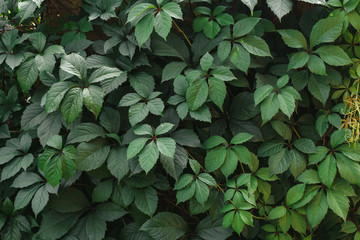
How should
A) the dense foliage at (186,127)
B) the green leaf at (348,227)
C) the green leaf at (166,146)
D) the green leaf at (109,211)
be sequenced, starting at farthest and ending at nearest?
the green leaf at (348,227), the green leaf at (109,211), the dense foliage at (186,127), the green leaf at (166,146)

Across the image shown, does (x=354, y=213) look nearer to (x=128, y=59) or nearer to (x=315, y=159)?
(x=315, y=159)

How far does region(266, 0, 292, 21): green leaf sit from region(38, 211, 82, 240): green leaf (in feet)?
3.77

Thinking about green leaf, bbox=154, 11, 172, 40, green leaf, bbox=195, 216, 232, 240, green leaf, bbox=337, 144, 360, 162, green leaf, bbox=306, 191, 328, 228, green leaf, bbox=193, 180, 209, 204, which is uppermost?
green leaf, bbox=154, 11, 172, 40

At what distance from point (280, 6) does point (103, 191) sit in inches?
39.9

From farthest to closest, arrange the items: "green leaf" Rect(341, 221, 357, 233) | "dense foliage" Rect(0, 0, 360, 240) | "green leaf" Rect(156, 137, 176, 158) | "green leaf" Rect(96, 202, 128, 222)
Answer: "green leaf" Rect(341, 221, 357, 233) → "green leaf" Rect(96, 202, 128, 222) → "dense foliage" Rect(0, 0, 360, 240) → "green leaf" Rect(156, 137, 176, 158)

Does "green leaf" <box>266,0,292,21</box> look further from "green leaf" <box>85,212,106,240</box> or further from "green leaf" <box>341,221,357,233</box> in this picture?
"green leaf" <box>85,212,106,240</box>

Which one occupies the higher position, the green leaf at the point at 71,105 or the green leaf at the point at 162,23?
the green leaf at the point at 162,23

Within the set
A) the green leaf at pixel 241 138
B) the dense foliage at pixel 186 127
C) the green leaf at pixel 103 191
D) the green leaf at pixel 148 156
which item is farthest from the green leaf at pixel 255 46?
the green leaf at pixel 103 191

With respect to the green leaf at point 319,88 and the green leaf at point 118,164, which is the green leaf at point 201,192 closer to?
the green leaf at point 118,164

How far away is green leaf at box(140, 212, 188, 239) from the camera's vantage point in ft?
4.84

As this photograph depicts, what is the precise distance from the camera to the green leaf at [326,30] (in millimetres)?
1433

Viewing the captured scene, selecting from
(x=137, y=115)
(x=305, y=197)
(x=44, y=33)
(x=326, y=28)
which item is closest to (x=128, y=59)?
(x=137, y=115)

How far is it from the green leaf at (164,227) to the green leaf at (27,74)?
74 centimetres

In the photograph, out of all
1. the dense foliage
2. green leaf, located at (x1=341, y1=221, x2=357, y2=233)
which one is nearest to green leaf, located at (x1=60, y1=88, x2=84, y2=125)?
the dense foliage
